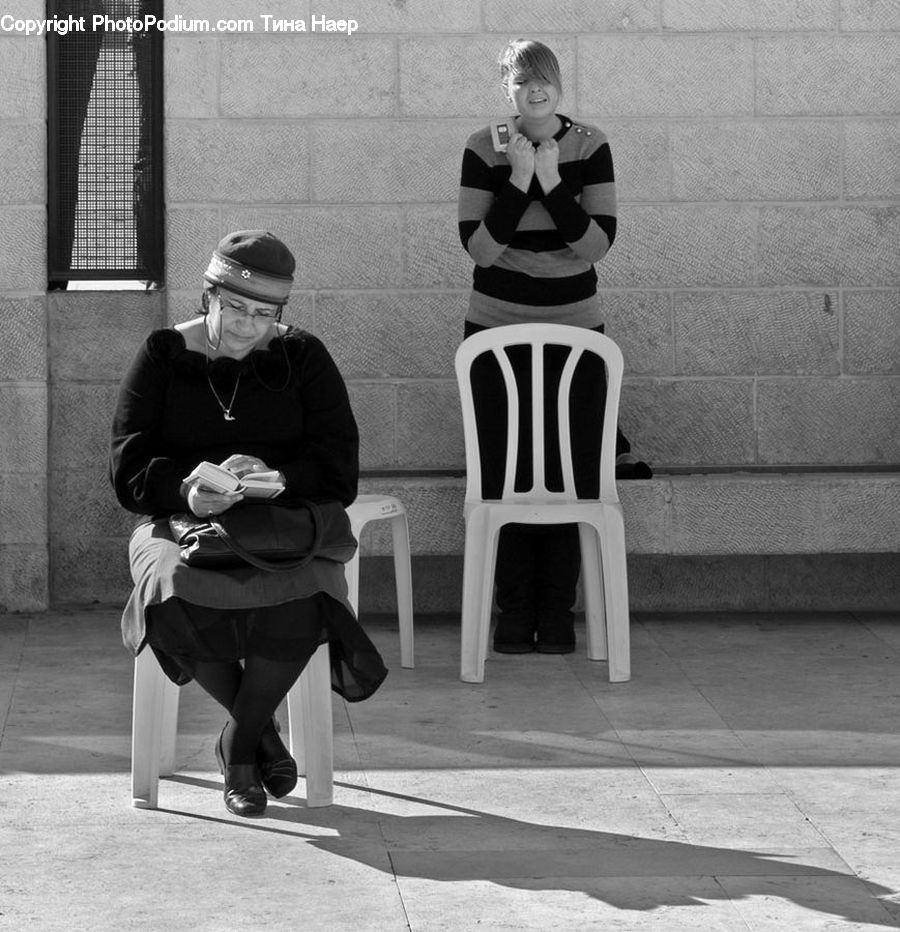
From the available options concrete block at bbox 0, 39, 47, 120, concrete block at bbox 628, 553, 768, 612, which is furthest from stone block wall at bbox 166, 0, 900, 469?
concrete block at bbox 0, 39, 47, 120

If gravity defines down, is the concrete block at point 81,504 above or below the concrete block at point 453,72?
below

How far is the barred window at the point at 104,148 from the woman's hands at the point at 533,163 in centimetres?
147

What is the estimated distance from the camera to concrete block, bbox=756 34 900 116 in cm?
640

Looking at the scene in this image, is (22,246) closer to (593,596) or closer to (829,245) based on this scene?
(593,596)

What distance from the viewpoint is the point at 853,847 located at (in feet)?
12.1

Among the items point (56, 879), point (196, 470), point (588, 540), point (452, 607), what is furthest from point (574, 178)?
point (56, 879)

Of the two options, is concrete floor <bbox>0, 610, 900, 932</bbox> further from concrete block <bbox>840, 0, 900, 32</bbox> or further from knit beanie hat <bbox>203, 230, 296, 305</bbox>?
concrete block <bbox>840, 0, 900, 32</bbox>

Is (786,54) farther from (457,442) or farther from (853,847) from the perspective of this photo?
(853,847)

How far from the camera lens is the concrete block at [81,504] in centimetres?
636

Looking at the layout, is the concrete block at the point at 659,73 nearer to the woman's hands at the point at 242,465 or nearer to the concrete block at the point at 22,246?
the concrete block at the point at 22,246

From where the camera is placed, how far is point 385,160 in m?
6.39

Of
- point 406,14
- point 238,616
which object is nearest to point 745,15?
point 406,14

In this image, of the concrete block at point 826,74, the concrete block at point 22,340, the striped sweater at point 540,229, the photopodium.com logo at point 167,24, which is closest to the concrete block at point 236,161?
the photopodium.com logo at point 167,24

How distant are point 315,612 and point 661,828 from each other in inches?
32.6
